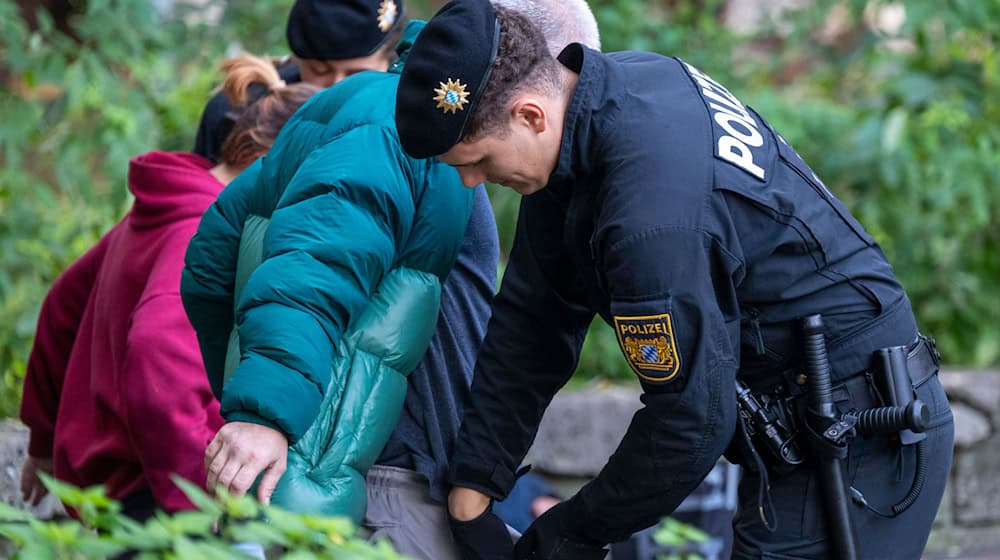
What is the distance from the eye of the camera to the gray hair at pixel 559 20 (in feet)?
8.56

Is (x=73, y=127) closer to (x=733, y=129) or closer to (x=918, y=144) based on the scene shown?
(x=918, y=144)

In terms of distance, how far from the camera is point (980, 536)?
5133 millimetres

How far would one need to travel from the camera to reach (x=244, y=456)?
81.7 inches

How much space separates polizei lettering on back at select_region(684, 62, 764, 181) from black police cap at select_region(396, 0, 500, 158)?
0.41 m

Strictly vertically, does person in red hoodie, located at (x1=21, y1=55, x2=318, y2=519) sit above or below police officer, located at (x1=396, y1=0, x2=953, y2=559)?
below

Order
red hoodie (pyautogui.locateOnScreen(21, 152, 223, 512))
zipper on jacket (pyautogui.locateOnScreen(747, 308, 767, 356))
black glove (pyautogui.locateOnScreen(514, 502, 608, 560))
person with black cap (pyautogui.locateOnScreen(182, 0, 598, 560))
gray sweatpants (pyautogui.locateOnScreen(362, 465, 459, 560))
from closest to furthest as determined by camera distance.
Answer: person with black cap (pyautogui.locateOnScreen(182, 0, 598, 560))
zipper on jacket (pyautogui.locateOnScreen(747, 308, 767, 356))
black glove (pyautogui.locateOnScreen(514, 502, 608, 560))
gray sweatpants (pyautogui.locateOnScreen(362, 465, 459, 560))
red hoodie (pyautogui.locateOnScreen(21, 152, 223, 512))

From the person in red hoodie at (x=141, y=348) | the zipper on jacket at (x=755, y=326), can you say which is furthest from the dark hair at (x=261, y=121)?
the zipper on jacket at (x=755, y=326)

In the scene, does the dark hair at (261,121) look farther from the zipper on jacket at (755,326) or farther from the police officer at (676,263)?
the zipper on jacket at (755,326)

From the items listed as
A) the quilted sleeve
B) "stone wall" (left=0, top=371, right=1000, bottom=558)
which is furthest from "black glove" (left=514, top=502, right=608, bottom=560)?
"stone wall" (left=0, top=371, right=1000, bottom=558)

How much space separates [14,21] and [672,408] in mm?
3777

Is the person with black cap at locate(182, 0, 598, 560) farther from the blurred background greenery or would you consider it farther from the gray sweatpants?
the blurred background greenery

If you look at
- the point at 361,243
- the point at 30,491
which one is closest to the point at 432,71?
the point at 361,243

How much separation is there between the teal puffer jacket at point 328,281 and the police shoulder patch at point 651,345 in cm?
49

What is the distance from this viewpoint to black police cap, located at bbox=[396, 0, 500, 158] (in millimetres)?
2094
